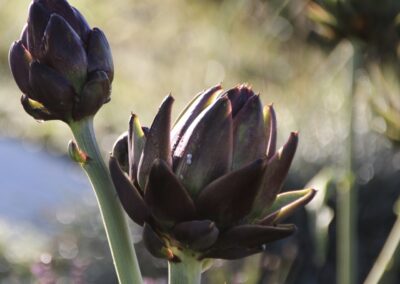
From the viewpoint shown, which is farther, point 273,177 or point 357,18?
point 357,18

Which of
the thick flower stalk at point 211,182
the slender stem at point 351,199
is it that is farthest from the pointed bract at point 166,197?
the slender stem at point 351,199

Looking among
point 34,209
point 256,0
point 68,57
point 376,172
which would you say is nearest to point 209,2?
point 256,0

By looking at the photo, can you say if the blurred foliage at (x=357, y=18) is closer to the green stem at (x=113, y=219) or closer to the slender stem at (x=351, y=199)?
the slender stem at (x=351, y=199)

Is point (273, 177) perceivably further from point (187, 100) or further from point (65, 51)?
point (187, 100)

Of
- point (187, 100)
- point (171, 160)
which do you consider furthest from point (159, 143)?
point (187, 100)

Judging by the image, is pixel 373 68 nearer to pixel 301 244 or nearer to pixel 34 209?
pixel 301 244
